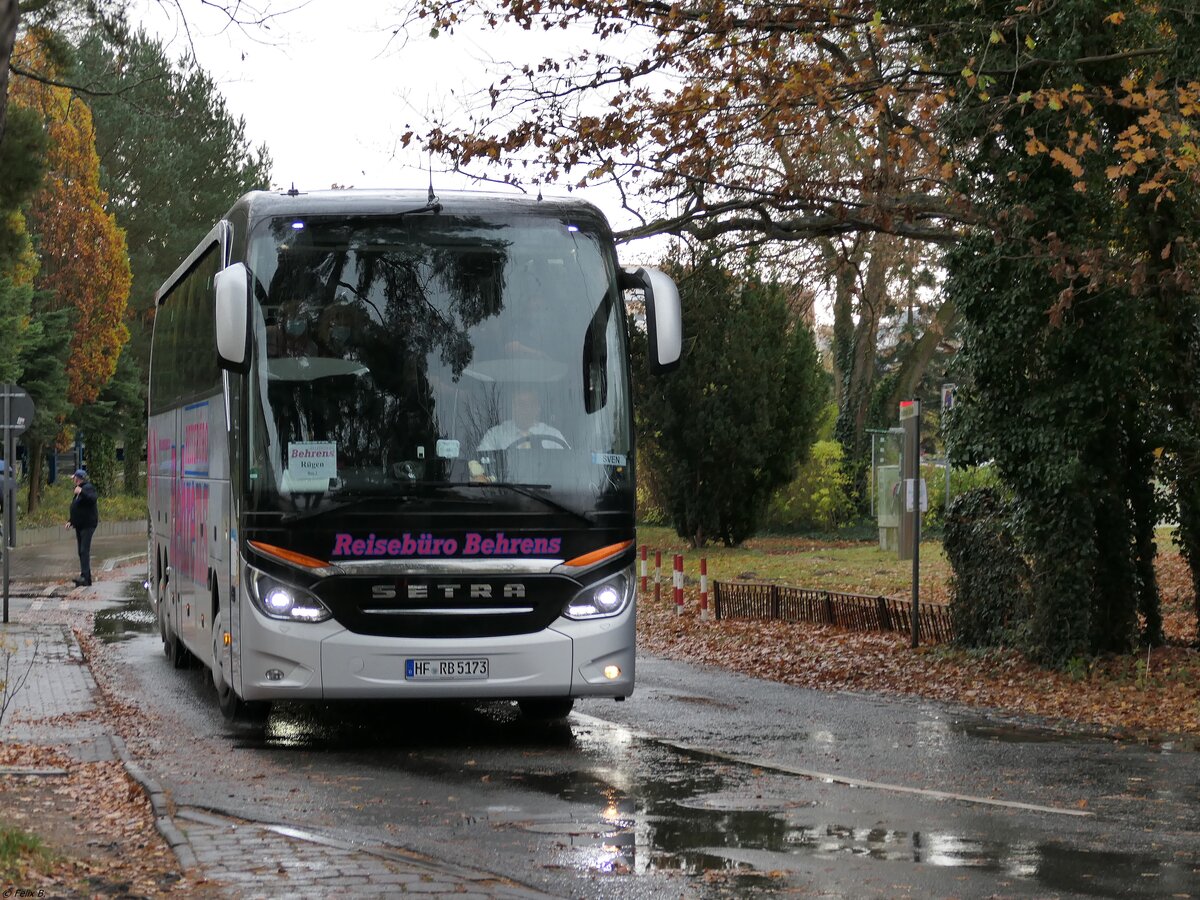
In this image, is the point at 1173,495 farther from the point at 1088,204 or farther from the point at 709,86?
the point at 709,86

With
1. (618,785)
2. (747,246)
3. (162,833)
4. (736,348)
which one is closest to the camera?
(162,833)

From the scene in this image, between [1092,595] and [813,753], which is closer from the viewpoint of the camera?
[813,753]

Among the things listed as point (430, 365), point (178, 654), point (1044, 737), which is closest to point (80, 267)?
point (178, 654)

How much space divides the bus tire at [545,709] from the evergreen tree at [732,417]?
76.4 feet

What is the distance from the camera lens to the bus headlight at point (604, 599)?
11.6 meters

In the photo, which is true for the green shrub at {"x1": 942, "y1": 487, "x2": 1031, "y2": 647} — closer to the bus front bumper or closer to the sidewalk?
the bus front bumper

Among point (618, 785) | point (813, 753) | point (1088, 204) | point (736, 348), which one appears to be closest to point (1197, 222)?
point (1088, 204)

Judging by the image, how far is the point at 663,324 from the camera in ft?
37.6

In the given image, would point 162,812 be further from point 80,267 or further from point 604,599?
point 80,267

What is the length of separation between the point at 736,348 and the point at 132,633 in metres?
19.3

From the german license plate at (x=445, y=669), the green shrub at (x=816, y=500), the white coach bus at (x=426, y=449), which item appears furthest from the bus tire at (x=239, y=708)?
the green shrub at (x=816, y=500)

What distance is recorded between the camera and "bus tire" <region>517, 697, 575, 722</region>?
13.4 metres

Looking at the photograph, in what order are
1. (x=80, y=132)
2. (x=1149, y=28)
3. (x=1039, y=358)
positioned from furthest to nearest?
1. (x=80, y=132)
2. (x=1039, y=358)
3. (x=1149, y=28)

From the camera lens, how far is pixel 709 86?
1650cm
